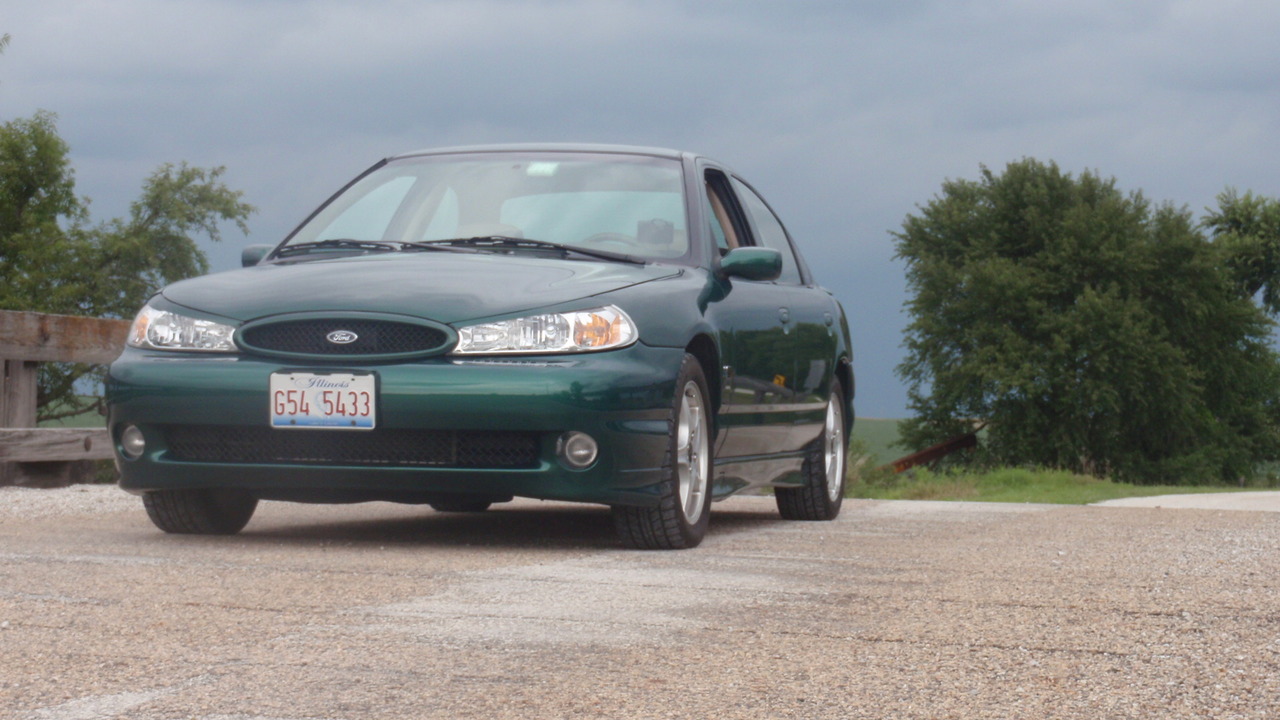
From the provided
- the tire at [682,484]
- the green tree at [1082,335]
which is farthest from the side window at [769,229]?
the green tree at [1082,335]

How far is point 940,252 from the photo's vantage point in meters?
49.9

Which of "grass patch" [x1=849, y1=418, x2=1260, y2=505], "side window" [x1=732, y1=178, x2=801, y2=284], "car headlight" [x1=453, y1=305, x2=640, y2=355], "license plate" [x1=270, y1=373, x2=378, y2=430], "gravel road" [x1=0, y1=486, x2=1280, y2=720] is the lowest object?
"grass patch" [x1=849, y1=418, x2=1260, y2=505]

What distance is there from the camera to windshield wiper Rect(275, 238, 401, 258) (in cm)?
681

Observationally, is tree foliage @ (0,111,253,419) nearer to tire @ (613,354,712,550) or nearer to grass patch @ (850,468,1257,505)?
grass patch @ (850,468,1257,505)

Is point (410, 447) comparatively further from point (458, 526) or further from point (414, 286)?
point (458, 526)

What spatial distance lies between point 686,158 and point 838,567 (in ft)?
7.97

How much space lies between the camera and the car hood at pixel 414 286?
582 cm

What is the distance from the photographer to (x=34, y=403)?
34.7ft

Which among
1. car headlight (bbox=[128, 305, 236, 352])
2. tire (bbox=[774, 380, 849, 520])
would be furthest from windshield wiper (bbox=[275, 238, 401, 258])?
tire (bbox=[774, 380, 849, 520])

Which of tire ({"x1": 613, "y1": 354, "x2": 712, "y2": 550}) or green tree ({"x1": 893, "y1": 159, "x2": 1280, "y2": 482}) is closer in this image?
tire ({"x1": 613, "y1": 354, "x2": 712, "y2": 550})

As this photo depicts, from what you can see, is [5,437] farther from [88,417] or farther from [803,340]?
[88,417]

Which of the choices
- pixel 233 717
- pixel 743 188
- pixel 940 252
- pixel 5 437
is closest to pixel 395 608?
pixel 233 717

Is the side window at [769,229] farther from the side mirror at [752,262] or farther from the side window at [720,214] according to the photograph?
the side mirror at [752,262]

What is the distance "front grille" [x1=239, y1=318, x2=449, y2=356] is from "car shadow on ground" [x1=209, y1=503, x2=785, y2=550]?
85 centimetres
